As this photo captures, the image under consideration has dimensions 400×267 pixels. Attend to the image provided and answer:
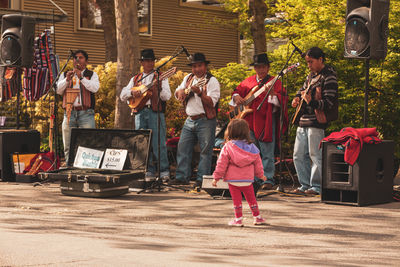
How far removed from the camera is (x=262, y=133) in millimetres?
11609

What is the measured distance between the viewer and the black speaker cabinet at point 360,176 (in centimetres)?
995

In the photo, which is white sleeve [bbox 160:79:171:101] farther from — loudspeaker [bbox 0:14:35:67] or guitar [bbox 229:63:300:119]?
loudspeaker [bbox 0:14:35:67]

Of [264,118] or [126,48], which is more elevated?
[126,48]

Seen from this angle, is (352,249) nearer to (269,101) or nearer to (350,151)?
(350,151)

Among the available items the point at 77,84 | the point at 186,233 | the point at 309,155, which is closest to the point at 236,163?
the point at 186,233

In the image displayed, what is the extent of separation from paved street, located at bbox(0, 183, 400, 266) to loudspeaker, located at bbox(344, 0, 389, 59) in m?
2.12

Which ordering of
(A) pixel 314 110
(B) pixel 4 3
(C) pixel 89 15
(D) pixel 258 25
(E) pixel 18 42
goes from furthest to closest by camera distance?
(C) pixel 89 15 → (B) pixel 4 3 → (D) pixel 258 25 → (E) pixel 18 42 → (A) pixel 314 110

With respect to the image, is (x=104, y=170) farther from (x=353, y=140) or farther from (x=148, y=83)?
(x=353, y=140)

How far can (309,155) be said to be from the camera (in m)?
11.1

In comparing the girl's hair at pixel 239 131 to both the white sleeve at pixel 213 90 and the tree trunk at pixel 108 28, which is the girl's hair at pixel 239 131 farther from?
the tree trunk at pixel 108 28

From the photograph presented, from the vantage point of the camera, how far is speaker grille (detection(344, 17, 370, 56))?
10.5 metres

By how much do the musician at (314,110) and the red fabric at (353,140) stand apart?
2.12 feet

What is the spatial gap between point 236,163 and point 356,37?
Result: 338 centimetres

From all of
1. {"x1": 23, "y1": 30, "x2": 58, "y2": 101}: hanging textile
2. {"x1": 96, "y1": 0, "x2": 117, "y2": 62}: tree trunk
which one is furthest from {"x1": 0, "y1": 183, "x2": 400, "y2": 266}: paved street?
{"x1": 96, "y1": 0, "x2": 117, "y2": 62}: tree trunk
